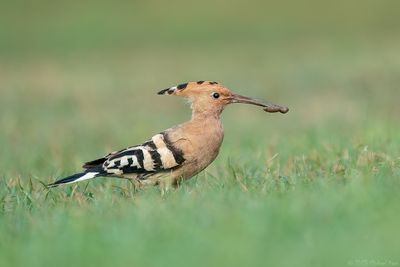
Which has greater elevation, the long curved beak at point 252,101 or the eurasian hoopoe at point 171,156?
the long curved beak at point 252,101

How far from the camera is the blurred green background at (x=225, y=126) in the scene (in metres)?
3.94

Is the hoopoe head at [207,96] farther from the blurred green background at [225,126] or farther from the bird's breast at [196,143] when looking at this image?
the blurred green background at [225,126]

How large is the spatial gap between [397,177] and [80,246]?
5.90 feet

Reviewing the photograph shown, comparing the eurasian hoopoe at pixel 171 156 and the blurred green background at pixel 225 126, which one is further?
the eurasian hoopoe at pixel 171 156

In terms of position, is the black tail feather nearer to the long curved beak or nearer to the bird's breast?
the bird's breast

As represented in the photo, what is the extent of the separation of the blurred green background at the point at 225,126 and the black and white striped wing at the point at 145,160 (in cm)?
19


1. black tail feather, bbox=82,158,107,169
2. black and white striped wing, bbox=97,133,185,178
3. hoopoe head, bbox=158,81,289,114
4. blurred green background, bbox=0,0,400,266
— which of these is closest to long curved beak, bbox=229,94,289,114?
hoopoe head, bbox=158,81,289,114

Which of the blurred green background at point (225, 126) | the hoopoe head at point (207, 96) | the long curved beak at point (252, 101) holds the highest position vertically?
the hoopoe head at point (207, 96)

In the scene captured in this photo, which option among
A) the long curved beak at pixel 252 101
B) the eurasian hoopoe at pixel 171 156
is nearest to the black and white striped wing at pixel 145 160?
the eurasian hoopoe at pixel 171 156

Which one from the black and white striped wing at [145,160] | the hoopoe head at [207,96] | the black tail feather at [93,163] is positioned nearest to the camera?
the black and white striped wing at [145,160]

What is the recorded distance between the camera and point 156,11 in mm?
26625

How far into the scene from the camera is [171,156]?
5840mm

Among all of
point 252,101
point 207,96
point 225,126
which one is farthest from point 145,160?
point 225,126

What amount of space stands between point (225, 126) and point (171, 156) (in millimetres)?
5824
